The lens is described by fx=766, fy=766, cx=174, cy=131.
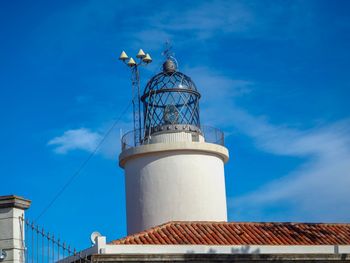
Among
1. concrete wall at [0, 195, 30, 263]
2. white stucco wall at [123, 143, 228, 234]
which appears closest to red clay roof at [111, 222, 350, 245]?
white stucco wall at [123, 143, 228, 234]

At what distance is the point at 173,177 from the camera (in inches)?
901

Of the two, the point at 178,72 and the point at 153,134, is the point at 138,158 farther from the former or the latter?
the point at 178,72

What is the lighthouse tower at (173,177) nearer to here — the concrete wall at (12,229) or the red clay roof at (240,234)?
the red clay roof at (240,234)

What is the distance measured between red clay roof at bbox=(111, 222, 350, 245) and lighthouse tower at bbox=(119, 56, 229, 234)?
2.08 m

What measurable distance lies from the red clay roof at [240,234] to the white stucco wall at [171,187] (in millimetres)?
2047

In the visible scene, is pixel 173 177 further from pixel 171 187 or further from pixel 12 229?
pixel 12 229

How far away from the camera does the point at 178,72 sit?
25.2 m

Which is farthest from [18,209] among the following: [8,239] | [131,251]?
[131,251]

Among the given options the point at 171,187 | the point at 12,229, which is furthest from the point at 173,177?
the point at 12,229

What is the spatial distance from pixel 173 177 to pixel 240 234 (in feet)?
11.4

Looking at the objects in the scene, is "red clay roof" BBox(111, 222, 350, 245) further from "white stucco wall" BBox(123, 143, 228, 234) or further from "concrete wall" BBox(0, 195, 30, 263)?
"concrete wall" BBox(0, 195, 30, 263)

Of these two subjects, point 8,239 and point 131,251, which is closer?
point 8,239


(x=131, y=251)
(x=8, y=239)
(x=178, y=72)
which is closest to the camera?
(x=8, y=239)

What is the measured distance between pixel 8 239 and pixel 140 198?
1022cm
